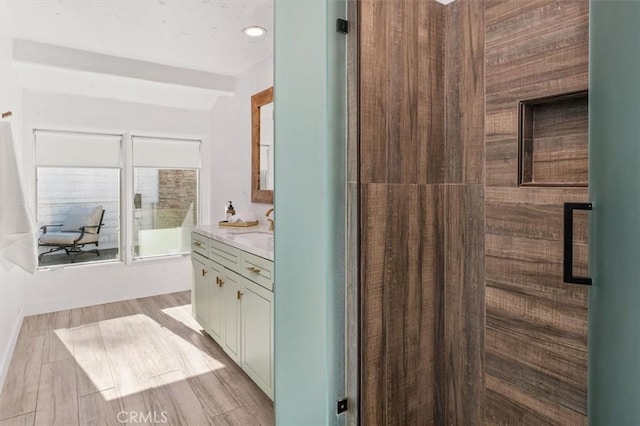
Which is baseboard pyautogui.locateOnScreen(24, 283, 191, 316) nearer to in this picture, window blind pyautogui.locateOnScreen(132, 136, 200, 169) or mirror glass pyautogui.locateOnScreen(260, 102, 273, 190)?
window blind pyautogui.locateOnScreen(132, 136, 200, 169)

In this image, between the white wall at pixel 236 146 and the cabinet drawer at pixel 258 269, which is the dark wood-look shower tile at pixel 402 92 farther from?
the white wall at pixel 236 146

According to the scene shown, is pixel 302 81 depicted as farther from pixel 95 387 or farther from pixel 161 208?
pixel 161 208

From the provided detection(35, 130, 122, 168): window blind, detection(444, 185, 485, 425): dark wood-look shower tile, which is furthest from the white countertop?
detection(35, 130, 122, 168): window blind

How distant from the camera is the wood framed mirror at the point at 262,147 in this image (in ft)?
10.6

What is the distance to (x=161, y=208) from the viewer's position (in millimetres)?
4426

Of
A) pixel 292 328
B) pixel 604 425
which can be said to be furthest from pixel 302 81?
pixel 604 425

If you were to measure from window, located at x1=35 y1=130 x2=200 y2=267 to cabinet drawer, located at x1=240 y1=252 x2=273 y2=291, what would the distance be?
2487 mm

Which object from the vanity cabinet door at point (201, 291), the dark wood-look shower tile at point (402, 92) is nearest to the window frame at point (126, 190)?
the vanity cabinet door at point (201, 291)

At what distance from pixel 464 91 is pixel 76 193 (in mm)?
4003

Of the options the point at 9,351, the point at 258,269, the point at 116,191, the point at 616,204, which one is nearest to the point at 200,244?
the point at 258,269

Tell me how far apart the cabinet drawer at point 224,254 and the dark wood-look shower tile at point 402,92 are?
145 cm

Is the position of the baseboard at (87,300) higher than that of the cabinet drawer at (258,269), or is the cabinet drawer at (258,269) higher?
the cabinet drawer at (258,269)

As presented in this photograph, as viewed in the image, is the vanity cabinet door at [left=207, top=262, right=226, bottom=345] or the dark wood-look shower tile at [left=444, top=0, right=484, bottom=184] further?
the vanity cabinet door at [left=207, top=262, right=226, bottom=345]

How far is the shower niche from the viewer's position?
41.5 inches
